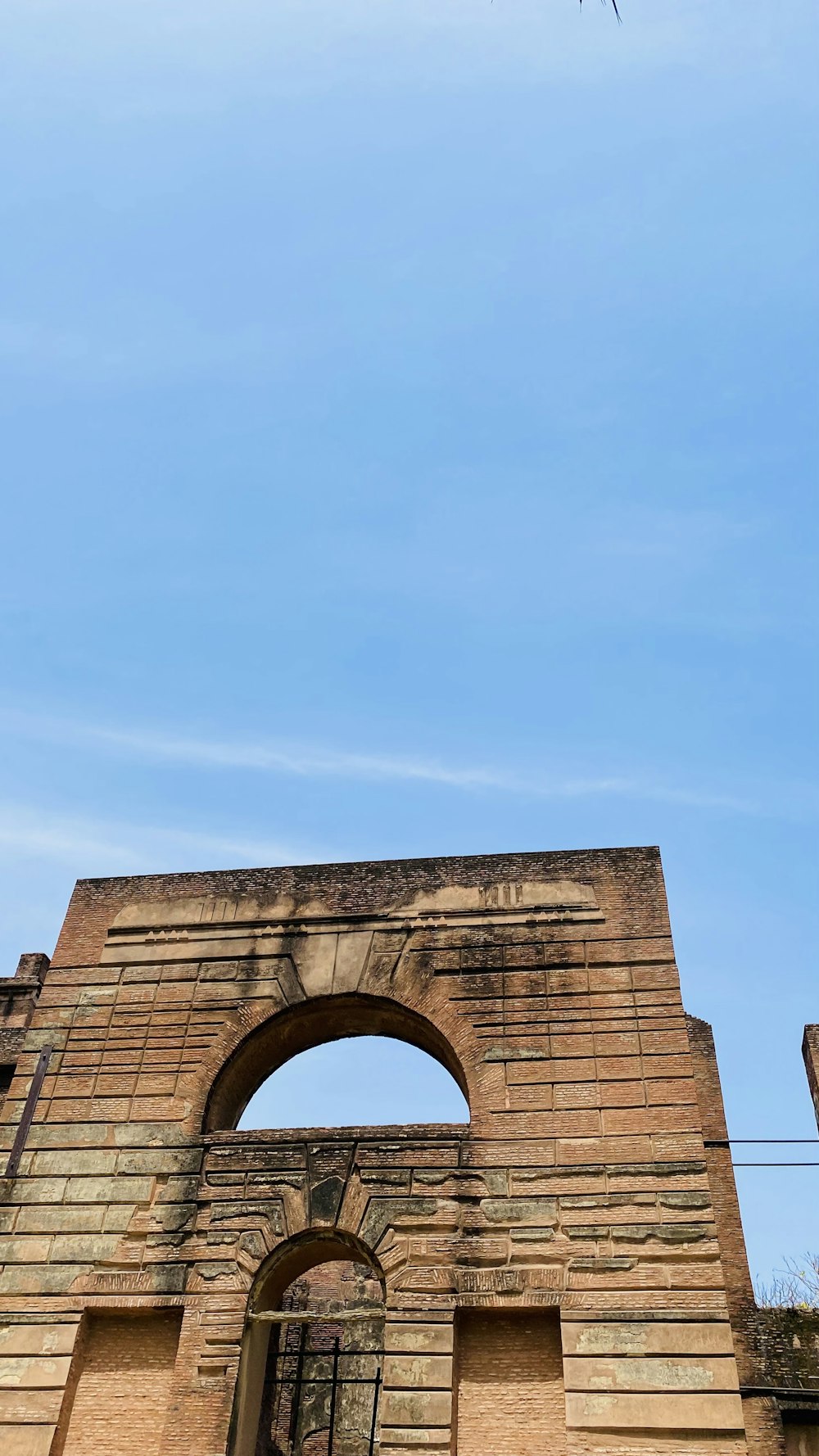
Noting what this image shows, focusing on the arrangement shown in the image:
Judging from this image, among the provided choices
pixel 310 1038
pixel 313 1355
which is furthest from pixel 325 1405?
pixel 310 1038

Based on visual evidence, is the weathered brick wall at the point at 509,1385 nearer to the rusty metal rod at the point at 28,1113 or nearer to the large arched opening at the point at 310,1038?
the large arched opening at the point at 310,1038

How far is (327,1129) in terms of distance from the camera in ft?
36.6

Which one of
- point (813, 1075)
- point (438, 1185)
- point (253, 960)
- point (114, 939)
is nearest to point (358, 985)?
point (253, 960)

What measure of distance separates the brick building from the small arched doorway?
0.10 m

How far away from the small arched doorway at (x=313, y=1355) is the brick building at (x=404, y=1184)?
0.33ft

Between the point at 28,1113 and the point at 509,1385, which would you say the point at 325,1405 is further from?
the point at 509,1385

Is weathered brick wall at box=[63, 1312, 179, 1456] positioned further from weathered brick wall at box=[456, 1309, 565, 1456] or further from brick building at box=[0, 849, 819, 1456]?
weathered brick wall at box=[456, 1309, 565, 1456]

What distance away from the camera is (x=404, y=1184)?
10.6 metres

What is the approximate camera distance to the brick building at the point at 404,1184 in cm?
955

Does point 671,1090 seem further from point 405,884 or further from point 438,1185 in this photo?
point 405,884

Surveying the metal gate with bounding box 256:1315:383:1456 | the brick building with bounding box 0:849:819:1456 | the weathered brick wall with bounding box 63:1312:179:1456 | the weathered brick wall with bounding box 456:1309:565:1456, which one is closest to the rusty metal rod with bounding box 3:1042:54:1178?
the brick building with bounding box 0:849:819:1456

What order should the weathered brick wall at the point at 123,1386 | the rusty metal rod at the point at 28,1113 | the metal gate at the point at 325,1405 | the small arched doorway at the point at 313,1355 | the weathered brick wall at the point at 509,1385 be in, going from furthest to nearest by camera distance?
the metal gate at the point at 325,1405
the rusty metal rod at the point at 28,1113
the small arched doorway at the point at 313,1355
the weathered brick wall at the point at 123,1386
the weathered brick wall at the point at 509,1385

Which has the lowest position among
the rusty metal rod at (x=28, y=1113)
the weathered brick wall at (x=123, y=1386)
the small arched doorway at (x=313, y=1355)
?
the weathered brick wall at (x=123, y=1386)

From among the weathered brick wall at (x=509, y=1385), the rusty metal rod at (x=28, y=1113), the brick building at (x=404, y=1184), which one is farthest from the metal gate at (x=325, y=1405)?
the weathered brick wall at (x=509, y=1385)
